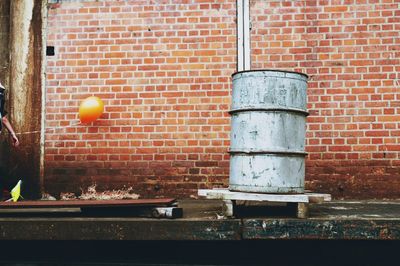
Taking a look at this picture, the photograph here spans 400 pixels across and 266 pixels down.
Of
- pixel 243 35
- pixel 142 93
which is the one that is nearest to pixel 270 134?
pixel 243 35

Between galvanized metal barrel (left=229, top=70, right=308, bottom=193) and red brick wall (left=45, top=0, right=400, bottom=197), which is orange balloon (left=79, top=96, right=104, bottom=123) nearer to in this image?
red brick wall (left=45, top=0, right=400, bottom=197)

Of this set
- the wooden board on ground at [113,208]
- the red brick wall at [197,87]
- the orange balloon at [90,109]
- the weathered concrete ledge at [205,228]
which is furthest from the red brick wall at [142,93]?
the weathered concrete ledge at [205,228]

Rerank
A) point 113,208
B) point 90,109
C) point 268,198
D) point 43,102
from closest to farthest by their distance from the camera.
Result: point 268,198 < point 113,208 < point 90,109 < point 43,102

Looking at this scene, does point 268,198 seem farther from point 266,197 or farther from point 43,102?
point 43,102

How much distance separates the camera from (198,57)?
5.55 metres

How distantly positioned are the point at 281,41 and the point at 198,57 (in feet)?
3.42

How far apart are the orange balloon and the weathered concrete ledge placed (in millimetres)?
1797

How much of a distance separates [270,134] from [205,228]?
37.0 inches

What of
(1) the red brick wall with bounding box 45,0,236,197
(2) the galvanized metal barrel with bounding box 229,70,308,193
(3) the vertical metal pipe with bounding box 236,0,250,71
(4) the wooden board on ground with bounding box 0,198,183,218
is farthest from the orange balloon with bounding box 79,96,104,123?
(2) the galvanized metal barrel with bounding box 229,70,308,193

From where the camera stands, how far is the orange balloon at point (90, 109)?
5.37 metres

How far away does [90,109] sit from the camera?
5367 mm

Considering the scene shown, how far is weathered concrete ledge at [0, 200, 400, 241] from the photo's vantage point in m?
3.54

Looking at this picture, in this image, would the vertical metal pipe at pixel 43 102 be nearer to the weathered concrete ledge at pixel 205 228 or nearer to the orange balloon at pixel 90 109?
the orange balloon at pixel 90 109

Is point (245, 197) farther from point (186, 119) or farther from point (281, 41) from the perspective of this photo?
point (281, 41)
